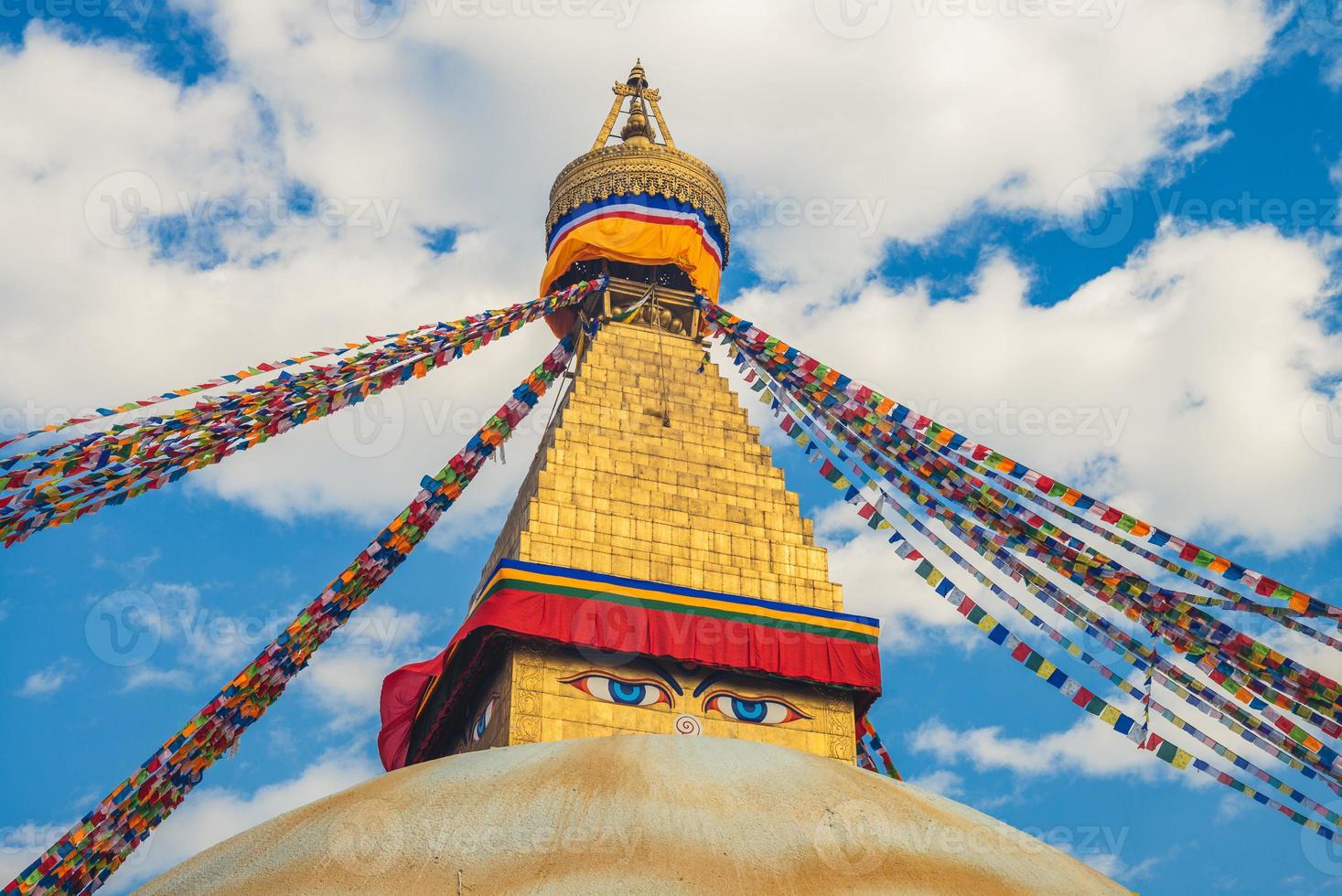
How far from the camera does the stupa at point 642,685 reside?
6.27 meters

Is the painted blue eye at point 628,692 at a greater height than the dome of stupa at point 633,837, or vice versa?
the painted blue eye at point 628,692

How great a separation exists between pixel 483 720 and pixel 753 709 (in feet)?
7.10

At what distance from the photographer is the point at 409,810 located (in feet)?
22.0

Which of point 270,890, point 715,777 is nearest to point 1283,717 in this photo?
point 715,777

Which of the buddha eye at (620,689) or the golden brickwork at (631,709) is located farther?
the buddha eye at (620,689)

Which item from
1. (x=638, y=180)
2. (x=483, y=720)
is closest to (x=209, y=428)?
(x=483, y=720)

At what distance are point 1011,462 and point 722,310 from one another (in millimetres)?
4832

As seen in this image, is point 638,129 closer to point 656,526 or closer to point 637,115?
point 637,115

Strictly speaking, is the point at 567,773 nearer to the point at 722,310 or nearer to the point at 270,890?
the point at 270,890

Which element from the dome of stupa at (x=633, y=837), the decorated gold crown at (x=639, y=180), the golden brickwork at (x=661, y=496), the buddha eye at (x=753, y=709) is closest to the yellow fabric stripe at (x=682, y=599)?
the golden brickwork at (x=661, y=496)

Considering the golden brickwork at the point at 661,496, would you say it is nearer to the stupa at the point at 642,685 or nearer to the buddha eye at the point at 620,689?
the stupa at the point at 642,685

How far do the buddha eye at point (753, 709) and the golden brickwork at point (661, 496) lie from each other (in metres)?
1.01

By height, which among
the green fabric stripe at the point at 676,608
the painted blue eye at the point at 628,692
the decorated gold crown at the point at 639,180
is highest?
the decorated gold crown at the point at 639,180

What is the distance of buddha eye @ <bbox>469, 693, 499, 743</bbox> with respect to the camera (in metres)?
11.0
